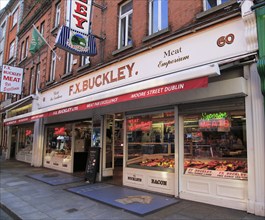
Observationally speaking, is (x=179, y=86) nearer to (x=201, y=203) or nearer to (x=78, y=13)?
(x=201, y=203)

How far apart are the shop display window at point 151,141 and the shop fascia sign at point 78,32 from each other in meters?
3.26

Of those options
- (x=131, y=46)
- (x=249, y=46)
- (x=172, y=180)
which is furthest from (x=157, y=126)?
(x=249, y=46)

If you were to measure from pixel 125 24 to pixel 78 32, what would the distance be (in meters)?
1.93

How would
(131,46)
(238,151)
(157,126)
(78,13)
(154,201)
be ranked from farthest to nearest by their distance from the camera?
1. (78,13)
2. (131,46)
3. (157,126)
4. (154,201)
5. (238,151)

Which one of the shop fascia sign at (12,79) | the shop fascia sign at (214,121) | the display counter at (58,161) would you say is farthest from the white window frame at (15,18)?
the shop fascia sign at (214,121)

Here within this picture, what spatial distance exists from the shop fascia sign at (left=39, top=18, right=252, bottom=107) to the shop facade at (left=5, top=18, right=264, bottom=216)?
25mm

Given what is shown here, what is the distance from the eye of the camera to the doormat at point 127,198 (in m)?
6.33

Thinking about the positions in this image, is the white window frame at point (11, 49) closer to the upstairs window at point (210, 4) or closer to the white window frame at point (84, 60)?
the white window frame at point (84, 60)

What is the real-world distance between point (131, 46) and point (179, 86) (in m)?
3.95

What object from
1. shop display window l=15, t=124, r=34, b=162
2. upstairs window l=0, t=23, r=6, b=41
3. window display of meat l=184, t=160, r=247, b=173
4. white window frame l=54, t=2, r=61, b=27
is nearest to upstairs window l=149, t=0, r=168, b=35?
window display of meat l=184, t=160, r=247, b=173

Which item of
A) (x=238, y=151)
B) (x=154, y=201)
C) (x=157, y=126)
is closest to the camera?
(x=238, y=151)

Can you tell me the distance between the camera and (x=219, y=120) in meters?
6.68

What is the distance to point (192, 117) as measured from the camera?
23.8 ft

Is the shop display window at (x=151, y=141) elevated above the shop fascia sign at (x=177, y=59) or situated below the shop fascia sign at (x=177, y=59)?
below
